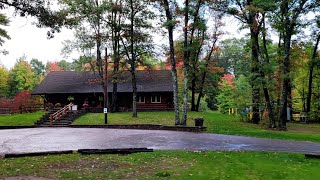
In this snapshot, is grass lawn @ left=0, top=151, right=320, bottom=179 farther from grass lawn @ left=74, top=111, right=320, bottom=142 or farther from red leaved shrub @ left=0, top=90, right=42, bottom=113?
red leaved shrub @ left=0, top=90, right=42, bottom=113

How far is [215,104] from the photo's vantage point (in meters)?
62.7

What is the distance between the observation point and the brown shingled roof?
4241cm

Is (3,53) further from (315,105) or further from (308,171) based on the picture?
(315,105)

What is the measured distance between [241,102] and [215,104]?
2941 centimetres

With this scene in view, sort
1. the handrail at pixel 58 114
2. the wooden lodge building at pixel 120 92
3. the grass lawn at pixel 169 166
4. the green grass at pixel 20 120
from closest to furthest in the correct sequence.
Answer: the grass lawn at pixel 169 166
the green grass at pixel 20 120
the handrail at pixel 58 114
the wooden lodge building at pixel 120 92

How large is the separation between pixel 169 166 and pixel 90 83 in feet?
112

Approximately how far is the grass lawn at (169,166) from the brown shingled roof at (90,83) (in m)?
27.9

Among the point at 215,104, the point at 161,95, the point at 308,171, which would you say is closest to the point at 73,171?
the point at 308,171

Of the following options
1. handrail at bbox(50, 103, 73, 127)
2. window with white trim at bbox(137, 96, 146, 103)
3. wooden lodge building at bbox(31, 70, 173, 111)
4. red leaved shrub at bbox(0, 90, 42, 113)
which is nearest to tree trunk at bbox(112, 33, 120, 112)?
wooden lodge building at bbox(31, 70, 173, 111)

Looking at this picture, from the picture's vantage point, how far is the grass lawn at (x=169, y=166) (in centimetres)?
952

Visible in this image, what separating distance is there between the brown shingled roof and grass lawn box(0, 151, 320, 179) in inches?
1099

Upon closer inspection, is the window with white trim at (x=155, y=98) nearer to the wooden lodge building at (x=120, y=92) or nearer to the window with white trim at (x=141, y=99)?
the wooden lodge building at (x=120, y=92)

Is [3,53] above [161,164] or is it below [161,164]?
above

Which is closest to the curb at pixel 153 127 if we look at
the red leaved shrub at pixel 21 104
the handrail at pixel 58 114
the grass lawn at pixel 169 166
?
the handrail at pixel 58 114
